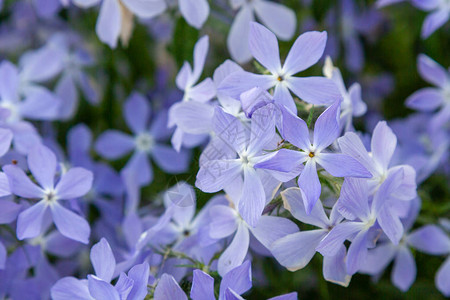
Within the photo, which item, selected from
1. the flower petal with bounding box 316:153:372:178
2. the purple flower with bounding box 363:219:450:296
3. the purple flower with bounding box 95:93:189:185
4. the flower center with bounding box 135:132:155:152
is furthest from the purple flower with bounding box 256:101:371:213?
the flower center with bounding box 135:132:155:152

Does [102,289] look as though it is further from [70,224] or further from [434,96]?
[434,96]

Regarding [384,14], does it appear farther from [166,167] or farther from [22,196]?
[22,196]

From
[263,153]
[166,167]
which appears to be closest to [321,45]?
[263,153]

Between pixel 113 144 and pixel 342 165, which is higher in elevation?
pixel 342 165

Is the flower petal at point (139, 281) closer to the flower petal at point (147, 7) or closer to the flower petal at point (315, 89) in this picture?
the flower petal at point (315, 89)

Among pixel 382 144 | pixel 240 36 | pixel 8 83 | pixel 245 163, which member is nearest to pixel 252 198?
pixel 245 163

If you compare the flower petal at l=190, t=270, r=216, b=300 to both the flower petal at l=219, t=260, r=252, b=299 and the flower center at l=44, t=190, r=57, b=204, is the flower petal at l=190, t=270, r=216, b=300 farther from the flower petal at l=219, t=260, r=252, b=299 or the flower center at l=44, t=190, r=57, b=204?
the flower center at l=44, t=190, r=57, b=204

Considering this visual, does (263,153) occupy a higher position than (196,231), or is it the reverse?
(263,153)

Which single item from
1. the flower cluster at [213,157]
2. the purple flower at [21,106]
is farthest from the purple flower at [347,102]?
the purple flower at [21,106]
